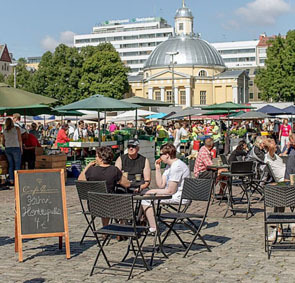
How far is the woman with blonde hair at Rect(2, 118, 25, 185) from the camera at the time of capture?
621 inches

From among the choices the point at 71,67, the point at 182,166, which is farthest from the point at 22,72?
the point at 182,166

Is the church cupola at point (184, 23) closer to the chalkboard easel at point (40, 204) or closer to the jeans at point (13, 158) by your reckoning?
the jeans at point (13, 158)

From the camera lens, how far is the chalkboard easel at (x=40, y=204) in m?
7.83

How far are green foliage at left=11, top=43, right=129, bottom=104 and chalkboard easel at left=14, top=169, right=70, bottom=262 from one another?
63.9 m

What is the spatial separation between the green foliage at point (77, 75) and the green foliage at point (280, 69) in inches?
753

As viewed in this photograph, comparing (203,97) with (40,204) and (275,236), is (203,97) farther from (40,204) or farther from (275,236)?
(40,204)

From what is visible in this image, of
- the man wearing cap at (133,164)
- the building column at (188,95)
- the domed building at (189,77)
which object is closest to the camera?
the man wearing cap at (133,164)

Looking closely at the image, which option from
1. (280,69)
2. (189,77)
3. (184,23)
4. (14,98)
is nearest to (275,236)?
(14,98)

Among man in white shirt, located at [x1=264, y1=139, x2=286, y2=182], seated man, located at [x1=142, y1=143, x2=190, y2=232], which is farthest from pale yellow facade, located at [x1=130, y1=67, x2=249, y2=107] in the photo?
seated man, located at [x1=142, y1=143, x2=190, y2=232]

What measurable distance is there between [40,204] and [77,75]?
66.8 metres

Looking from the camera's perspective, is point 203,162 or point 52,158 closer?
point 203,162

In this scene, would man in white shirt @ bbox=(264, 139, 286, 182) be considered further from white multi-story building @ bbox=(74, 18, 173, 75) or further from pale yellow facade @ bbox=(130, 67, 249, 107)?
white multi-story building @ bbox=(74, 18, 173, 75)

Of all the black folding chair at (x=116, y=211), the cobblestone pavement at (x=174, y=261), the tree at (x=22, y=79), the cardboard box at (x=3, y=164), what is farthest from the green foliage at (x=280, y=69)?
the black folding chair at (x=116, y=211)

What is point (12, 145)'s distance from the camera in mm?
15844
